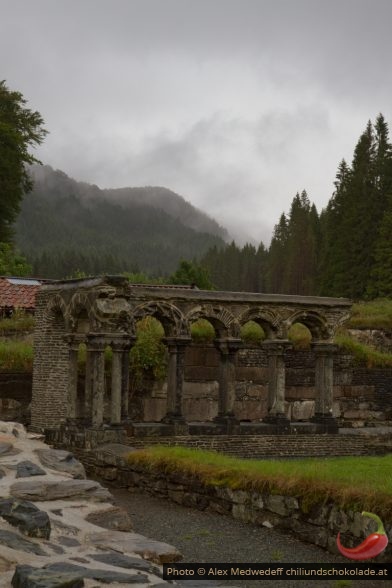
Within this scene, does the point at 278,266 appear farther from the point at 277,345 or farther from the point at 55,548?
the point at 55,548

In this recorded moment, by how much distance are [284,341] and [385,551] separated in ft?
29.1

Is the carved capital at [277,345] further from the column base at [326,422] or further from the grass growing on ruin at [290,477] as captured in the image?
the grass growing on ruin at [290,477]

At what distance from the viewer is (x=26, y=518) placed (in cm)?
718

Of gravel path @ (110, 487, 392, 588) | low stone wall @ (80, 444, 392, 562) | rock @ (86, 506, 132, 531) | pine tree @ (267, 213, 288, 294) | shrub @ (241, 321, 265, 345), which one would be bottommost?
gravel path @ (110, 487, 392, 588)

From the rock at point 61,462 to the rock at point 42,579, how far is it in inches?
163

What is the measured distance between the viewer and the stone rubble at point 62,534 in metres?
6.05

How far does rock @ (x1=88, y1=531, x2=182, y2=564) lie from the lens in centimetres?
735

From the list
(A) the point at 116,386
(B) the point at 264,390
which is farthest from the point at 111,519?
(B) the point at 264,390

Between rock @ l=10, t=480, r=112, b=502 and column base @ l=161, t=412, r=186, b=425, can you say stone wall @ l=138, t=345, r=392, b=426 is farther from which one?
rock @ l=10, t=480, r=112, b=502

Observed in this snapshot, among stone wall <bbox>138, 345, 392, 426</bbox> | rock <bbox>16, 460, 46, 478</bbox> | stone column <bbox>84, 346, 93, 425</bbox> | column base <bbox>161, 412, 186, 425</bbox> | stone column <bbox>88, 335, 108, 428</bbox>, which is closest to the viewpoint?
rock <bbox>16, 460, 46, 478</bbox>

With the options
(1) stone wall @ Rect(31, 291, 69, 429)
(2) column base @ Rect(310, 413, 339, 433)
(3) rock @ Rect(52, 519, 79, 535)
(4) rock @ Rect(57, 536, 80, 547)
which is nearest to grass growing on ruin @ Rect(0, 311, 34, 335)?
(1) stone wall @ Rect(31, 291, 69, 429)

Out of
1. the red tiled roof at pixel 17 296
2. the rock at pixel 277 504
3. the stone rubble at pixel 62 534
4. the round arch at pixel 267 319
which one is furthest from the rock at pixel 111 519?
the red tiled roof at pixel 17 296

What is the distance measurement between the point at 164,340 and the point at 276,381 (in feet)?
8.58

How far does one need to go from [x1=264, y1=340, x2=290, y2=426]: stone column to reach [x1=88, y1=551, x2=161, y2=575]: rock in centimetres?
985
